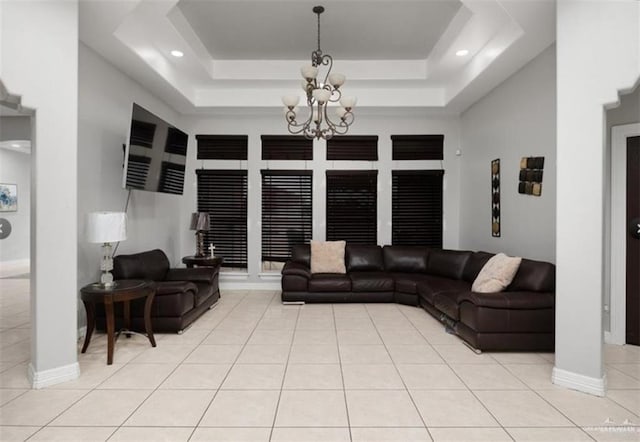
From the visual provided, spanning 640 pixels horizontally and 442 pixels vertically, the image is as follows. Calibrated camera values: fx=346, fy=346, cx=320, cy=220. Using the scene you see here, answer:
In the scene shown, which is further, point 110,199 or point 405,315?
point 405,315

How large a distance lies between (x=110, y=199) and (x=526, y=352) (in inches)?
199

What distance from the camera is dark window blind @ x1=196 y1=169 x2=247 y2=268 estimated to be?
6492mm

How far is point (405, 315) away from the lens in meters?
4.86

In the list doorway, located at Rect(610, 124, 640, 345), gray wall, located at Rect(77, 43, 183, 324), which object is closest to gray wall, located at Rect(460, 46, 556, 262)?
doorway, located at Rect(610, 124, 640, 345)

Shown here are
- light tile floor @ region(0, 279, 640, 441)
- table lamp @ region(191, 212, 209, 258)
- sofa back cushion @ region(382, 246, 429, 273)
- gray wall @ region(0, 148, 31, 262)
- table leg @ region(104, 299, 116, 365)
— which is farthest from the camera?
gray wall @ region(0, 148, 31, 262)

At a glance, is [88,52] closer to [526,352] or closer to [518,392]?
[518,392]

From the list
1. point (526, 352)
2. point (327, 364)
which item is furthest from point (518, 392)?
point (327, 364)

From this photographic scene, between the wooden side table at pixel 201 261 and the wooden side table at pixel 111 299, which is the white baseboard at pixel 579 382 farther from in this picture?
the wooden side table at pixel 201 261

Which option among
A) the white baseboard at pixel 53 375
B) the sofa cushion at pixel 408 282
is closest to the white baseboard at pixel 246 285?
the sofa cushion at pixel 408 282

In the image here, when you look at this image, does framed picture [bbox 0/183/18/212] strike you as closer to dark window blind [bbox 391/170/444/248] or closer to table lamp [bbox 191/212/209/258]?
table lamp [bbox 191/212/209/258]

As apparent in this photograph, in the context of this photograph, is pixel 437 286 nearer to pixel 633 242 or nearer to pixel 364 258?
pixel 364 258

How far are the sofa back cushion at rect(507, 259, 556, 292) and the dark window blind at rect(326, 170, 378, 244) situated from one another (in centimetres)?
289

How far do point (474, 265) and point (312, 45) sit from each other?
153 inches

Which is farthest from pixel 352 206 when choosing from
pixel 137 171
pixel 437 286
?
pixel 137 171
